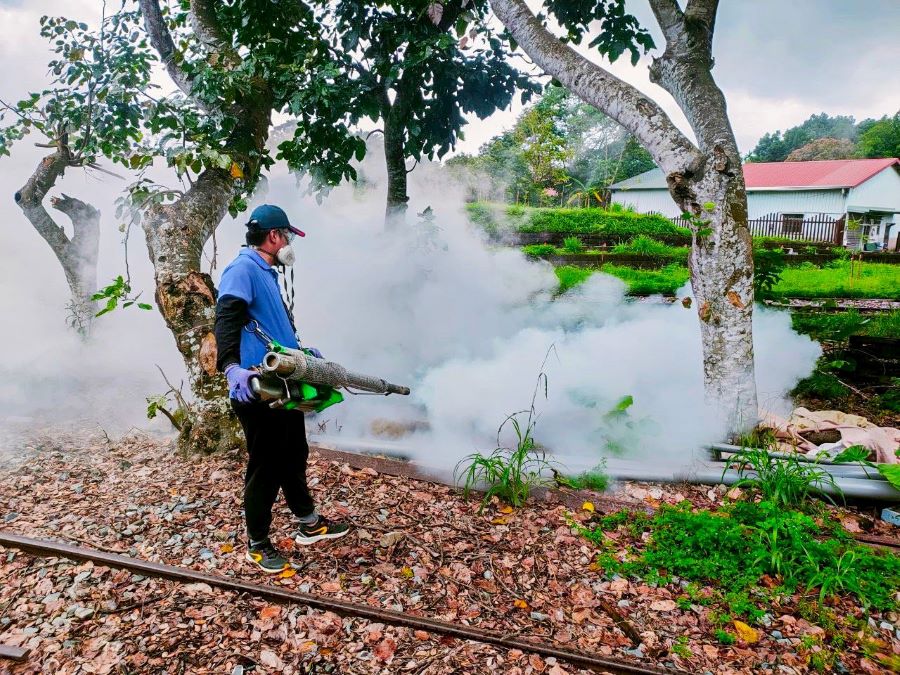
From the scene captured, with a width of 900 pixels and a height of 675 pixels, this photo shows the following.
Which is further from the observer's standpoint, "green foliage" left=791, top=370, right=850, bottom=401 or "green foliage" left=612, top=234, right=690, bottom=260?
"green foliage" left=612, top=234, right=690, bottom=260

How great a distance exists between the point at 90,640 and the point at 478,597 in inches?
81.0

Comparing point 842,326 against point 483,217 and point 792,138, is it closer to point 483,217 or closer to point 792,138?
point 483,217

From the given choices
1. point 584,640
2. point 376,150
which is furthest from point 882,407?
point 376,150

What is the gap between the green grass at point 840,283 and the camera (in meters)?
11.4

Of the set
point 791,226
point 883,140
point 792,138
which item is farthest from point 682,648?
point 792,138

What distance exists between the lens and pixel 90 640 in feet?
9.53

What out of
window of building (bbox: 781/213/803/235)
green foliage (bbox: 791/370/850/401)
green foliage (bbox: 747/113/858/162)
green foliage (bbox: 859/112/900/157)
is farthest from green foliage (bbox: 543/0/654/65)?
green foliage (bbox: 747/113/858/162)

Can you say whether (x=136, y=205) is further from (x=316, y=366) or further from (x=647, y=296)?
(x=647, y=296)

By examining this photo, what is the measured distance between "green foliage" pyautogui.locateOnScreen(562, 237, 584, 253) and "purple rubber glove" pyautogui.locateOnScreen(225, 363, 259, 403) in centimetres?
1337

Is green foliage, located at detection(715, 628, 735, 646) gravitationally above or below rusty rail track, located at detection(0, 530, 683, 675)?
below

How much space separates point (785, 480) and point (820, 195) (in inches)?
1211

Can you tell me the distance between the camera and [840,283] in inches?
→ 484

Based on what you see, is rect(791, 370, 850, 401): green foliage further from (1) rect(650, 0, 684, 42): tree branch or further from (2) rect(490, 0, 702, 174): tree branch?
(1) rect(650, 0, 684, 42): tree branch

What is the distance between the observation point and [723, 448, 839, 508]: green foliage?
406 centimetres
